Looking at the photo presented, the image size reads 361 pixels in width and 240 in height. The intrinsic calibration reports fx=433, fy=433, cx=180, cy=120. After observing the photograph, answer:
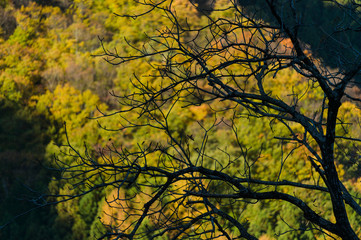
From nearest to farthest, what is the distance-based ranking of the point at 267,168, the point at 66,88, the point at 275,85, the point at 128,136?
the point at 267,168
the point at 275,85
the point at 128,136
the point at 66,88

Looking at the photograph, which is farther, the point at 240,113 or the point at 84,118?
the point at 84,118

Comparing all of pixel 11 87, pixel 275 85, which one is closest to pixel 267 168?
pixel 275 85

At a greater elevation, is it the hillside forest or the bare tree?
the hillside forest

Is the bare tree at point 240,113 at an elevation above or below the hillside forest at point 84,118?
below

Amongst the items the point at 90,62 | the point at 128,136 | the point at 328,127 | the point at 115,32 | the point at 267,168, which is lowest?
the point at 328,127

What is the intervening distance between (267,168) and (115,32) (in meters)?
7.12

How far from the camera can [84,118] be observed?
12.2m

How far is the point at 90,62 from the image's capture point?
43.8ft

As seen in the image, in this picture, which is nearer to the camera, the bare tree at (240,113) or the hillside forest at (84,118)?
the bare tree at (240,113)

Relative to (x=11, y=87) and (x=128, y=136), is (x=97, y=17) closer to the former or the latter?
(x=11, y=87)

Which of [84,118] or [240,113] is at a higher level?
[84,118]

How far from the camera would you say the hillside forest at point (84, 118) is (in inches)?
377

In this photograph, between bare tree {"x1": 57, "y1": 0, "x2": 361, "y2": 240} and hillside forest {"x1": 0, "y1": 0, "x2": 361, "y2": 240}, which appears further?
hillside forest {"x1": 0, "y1": 0, "x2": 361, "y2": 240}

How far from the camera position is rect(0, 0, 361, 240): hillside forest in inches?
377
